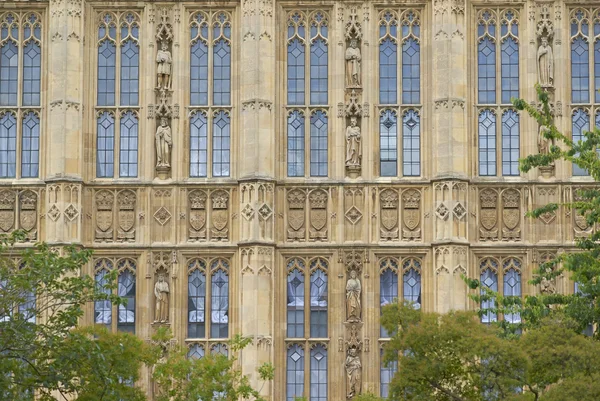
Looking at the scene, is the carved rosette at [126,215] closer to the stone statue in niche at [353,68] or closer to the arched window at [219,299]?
the arched window at [219,299]

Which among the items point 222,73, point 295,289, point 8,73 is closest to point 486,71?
point 222,73

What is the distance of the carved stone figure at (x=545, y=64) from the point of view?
140ft

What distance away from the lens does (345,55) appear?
141 ft

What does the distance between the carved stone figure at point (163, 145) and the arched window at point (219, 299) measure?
9.91ft

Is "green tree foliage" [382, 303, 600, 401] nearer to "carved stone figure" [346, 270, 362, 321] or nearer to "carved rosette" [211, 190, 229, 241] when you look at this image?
"carved stone figure" [346, 270, 362, 321]

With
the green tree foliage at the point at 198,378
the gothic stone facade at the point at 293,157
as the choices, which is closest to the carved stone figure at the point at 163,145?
the gothic stone facade at the point at 293,157

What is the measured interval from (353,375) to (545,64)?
9.74m

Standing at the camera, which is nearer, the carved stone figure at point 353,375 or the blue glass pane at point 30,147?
the carved stone figure at point 353,375

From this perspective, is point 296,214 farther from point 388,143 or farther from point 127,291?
point 127,291

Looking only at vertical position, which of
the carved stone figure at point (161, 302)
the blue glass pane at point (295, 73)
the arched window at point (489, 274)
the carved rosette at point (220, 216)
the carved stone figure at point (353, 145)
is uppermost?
the blue glass pane at point (295, 73)

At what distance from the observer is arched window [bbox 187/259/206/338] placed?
42.2 m

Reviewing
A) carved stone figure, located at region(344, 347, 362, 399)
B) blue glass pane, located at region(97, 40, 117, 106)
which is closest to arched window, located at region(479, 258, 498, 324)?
carved stone figure, located at region(344, 347, 362, 399)

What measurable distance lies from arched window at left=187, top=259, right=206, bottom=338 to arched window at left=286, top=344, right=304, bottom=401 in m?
2.38

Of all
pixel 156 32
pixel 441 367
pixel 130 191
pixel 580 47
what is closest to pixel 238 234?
pixel 130 191
